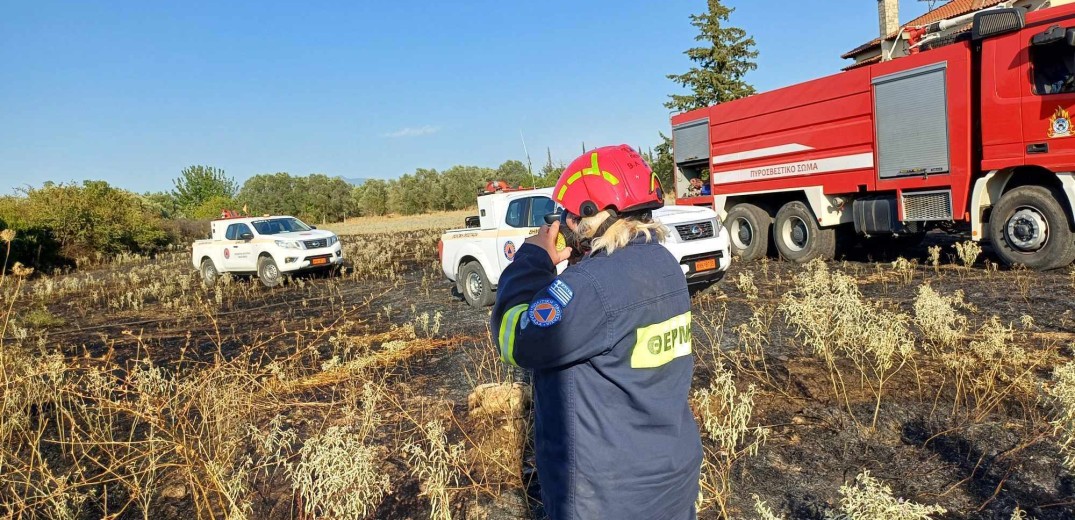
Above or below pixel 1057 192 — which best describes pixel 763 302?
below

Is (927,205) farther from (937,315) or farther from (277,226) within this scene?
(277,226)

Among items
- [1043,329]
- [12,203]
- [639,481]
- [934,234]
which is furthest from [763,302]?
[12,203]

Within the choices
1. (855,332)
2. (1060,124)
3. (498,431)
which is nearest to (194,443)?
(498,431)

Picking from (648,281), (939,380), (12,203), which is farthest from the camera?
(12,203)

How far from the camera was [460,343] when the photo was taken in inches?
290

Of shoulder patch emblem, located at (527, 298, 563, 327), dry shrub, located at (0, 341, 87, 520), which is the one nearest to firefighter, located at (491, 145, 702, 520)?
shoulder patch emblem, located at (527, 298, 563, 327)

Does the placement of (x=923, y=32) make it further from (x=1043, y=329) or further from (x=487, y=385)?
(x=487, y=385)

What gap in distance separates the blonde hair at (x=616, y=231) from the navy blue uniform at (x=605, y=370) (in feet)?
0.10

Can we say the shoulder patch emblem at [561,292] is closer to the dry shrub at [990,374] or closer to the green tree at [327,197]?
the dry shrub at [990,374]

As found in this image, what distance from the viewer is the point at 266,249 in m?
14.7

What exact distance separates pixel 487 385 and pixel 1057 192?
7891 millimetres

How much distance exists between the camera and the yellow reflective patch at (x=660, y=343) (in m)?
1.91

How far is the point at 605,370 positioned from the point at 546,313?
26cm

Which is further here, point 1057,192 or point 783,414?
point 1057,192
